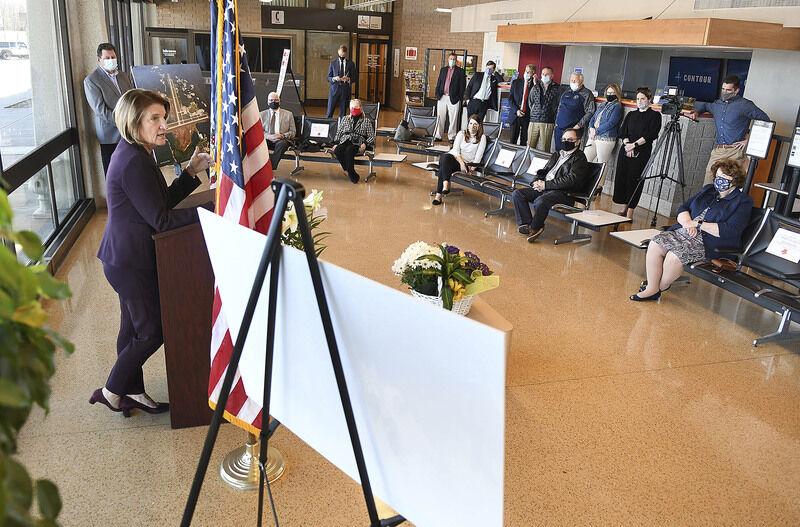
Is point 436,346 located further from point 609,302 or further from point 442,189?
point 442,189

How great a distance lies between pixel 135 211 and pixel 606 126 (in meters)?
7.64

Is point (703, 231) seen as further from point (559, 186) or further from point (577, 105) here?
point (577, 105)

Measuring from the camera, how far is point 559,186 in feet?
25.5

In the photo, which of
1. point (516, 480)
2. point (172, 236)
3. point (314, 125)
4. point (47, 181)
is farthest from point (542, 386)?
point (314, 125)

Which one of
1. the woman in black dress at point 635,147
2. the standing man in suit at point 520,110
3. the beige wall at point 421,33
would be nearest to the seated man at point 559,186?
the woman in black dress at point 635,147

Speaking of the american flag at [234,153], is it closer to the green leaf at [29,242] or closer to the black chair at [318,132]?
the green leaf at [29,242]

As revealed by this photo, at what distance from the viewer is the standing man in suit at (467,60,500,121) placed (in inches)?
531

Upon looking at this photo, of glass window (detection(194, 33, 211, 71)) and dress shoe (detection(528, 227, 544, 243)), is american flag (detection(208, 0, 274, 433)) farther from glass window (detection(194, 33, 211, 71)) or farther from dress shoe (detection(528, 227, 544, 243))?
glass window (detection(194, 33, 211, 71))

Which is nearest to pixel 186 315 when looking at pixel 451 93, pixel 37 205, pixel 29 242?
pixel 29 242

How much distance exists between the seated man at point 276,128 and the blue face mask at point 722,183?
6421mm

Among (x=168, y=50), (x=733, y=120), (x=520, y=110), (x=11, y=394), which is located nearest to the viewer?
(x=11, y=394)

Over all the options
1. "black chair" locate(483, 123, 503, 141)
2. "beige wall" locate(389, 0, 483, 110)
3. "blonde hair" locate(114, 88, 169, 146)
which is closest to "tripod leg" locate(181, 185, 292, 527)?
"blonde hair" locate(114, 88, 169, 146)

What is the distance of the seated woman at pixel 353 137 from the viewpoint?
33.1 feet

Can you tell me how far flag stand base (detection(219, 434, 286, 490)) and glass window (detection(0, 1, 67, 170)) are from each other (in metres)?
2.97
